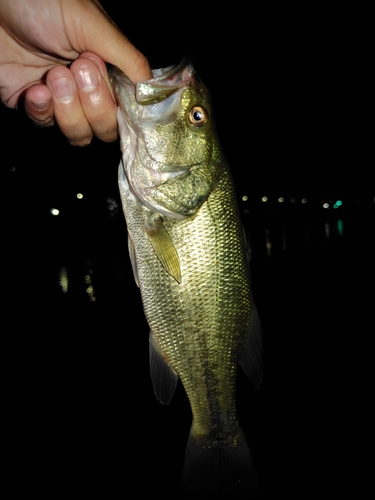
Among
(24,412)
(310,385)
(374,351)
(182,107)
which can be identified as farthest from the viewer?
(374,351)

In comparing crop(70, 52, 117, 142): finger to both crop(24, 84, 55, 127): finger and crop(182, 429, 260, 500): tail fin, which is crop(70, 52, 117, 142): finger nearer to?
crop(24, 84, 55, 127): finger

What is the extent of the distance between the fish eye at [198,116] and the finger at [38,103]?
2.88 ft

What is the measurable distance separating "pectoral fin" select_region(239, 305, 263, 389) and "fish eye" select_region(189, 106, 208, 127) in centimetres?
124

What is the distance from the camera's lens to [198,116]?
2096mm

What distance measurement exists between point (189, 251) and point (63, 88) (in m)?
1.27

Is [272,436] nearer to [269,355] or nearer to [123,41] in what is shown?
[269,355]

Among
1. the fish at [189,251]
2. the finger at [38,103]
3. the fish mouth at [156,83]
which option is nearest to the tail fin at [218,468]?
the fish at [189,251]

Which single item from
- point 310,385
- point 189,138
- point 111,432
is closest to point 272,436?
point 310,385

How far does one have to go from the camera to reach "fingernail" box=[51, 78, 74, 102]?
211cm

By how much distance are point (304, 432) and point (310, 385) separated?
3.35 ft

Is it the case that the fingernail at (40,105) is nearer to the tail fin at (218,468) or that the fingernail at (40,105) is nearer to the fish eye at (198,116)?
the fish eye at (198,116)

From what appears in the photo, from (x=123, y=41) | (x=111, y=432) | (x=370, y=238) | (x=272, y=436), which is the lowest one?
(x=272, y=436)

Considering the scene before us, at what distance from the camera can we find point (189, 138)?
210cm

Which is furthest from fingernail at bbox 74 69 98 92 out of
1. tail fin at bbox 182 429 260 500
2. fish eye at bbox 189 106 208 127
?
tail fin at bbox 182 429 260 500
